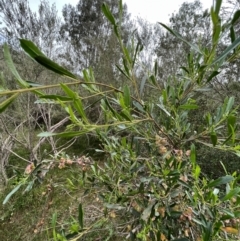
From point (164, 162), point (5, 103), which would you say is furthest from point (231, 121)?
point (5, 103)

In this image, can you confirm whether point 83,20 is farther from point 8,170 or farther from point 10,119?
point 8,170

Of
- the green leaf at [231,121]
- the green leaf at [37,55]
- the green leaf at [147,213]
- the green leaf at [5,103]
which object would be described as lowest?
the green leaf at [147,213]

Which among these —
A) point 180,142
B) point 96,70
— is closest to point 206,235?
point 180,142

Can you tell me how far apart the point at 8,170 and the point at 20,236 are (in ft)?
6.04

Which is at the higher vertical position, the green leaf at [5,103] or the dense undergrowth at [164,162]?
the green leaf at [5,103]

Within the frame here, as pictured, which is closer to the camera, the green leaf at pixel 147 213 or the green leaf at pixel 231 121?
the green leaf at pixel 231 121

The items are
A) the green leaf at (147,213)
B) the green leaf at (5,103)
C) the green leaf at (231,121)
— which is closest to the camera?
the green leaf at (5,103)

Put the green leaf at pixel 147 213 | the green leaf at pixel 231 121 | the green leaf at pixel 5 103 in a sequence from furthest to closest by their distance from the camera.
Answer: the green leaf at pixel 147 213 → the green leaf at pixel 231 121 → the green leaf at pixel 5 103

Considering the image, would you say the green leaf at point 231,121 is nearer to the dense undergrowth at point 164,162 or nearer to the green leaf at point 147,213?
the dense undergrowth at point 164,162

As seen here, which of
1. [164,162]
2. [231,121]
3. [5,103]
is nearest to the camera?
[5,103]

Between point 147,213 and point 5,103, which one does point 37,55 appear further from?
point 147,213

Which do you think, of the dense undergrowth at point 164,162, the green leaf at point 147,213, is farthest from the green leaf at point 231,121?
the green leaf at point 147,213

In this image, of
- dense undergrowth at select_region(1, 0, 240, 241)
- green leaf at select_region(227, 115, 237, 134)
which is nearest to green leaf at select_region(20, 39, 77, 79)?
dense undergrowth at select_region(1, 0, 240, 241)

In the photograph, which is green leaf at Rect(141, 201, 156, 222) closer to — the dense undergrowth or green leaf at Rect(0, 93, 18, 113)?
the dense undergrowth
